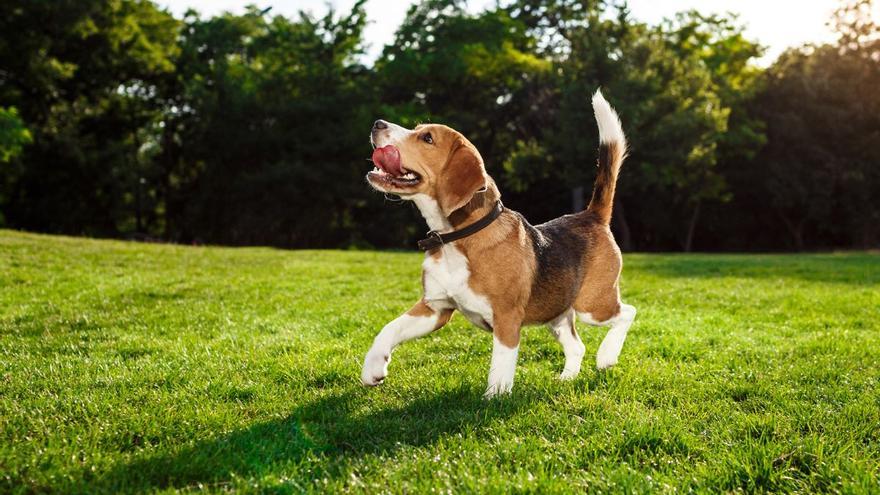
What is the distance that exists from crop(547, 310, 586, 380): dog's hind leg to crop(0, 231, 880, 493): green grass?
24 centimetres

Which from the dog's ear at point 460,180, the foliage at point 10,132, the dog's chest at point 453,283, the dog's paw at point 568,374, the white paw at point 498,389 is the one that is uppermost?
the foliage at point 10,132

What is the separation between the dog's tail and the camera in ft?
20.5

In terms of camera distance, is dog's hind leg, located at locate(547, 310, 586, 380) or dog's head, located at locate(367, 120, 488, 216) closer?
dog's head, located at locate(367, 120, 488, 216)

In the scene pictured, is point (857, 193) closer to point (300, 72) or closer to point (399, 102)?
point (399, 102)

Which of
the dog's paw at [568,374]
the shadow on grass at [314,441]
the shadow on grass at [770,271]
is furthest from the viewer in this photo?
the shadow on grass at [770,271]

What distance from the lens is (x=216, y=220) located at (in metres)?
40.7

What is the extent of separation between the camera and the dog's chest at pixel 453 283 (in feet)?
15.7

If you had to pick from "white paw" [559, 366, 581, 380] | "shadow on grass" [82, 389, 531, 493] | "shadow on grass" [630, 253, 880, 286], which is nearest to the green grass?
"shadow on grass" [82, 389, 531, 493]

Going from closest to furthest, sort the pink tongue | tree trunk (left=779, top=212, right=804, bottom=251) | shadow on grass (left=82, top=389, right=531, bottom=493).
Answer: shadow on grass (left=82, top=389, right=531, bottom=493) < the pink tongue < tree trunk (left=779, top=212, right=804, bottom=251)

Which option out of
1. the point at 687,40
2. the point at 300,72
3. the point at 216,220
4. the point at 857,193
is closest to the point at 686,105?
the point at 687,40

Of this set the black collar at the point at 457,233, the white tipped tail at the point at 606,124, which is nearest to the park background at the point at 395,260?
the black collar at the point at 457,233

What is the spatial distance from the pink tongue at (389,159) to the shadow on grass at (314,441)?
157cm

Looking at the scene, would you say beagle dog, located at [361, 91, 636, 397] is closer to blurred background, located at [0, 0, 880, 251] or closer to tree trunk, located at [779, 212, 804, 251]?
blurred background, located at [0, 0, 880, 251]

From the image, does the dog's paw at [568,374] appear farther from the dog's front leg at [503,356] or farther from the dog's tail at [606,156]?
the dog's tail at [606,156]
